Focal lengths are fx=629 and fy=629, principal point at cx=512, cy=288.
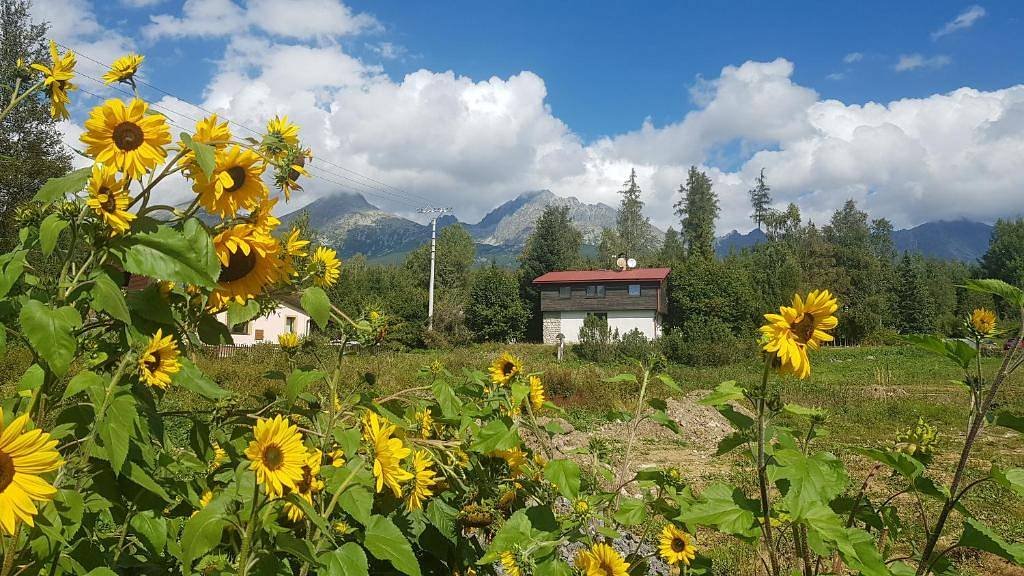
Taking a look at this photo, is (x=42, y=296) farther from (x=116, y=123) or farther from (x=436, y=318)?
(x=436, y=318)

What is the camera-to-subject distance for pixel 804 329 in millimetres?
1318

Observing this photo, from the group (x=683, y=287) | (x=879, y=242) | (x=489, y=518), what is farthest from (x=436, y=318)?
(x=879, y=242)

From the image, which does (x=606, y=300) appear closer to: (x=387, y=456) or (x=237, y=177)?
(x=387, y=456)

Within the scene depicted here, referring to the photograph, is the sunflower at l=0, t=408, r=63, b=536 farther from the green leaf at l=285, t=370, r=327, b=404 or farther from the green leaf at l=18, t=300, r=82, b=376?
the green leaf at l=285, t=370, r=327, b=404

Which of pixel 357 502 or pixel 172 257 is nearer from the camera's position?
pixel 172 257

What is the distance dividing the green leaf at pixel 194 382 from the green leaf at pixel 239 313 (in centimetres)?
11

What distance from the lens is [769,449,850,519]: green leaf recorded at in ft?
3.81

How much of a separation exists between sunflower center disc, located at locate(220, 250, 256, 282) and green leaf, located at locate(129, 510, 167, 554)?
53 cm

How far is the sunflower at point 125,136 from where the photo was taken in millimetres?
1034

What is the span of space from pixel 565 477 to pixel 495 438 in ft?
0.62

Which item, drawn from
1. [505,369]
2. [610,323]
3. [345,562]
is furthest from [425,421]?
[610,323]

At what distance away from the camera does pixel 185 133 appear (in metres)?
1.05

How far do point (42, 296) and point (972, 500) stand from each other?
27.3ft

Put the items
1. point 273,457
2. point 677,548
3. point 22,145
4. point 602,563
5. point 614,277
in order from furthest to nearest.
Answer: point 614,277 → point 22,145 → point 677,548 → point 602,563 → point 273,457
